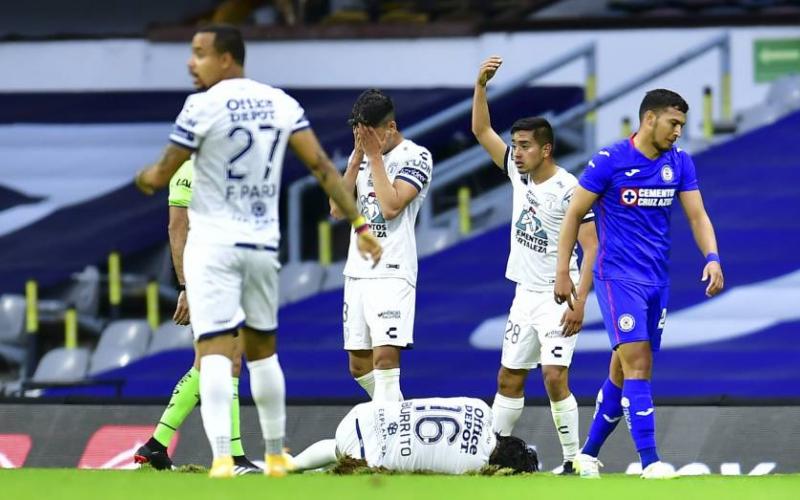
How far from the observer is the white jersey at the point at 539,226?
983 centimetres

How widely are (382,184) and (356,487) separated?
273 centimetres

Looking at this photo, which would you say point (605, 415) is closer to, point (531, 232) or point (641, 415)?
point (641, 415)

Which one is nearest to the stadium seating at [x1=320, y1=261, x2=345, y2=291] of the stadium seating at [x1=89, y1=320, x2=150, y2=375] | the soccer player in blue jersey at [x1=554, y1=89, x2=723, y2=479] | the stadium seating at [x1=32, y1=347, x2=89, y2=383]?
the stadium seating at [x1=89, y1=320, x2=150, y2=375]

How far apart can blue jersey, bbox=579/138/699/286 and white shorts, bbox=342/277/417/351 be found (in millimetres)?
1304

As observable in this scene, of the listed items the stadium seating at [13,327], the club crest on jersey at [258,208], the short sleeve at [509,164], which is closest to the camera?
the club crest on jersey at [258,208]

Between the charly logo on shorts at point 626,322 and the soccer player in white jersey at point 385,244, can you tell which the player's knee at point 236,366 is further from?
the charly logo on shorts at point 626,322

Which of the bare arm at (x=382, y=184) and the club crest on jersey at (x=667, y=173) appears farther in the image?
the bare arm at (x=382, y=184)

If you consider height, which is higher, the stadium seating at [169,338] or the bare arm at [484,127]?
the bare arm at [484,127]

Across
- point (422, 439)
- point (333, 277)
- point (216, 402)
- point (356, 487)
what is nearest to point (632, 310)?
point (422, 439)

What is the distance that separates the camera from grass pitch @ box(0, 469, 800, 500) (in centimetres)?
689

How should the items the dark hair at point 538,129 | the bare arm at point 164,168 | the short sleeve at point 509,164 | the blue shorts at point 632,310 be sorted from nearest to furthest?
the bare arm at point 164,168 → the blue shorts at point 632,310 → the dark hair at point 538,129 → the short sleeve at point 509,164

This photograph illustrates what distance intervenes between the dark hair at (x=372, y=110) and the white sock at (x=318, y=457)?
1.64m

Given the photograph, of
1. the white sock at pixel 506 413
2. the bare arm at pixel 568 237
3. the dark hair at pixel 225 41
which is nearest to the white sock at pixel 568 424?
the white sock at pixel 506 413

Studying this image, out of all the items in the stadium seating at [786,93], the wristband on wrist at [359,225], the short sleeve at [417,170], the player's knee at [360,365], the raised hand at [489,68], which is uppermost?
the stadium seating at [786,93]
